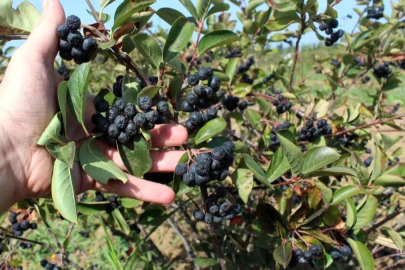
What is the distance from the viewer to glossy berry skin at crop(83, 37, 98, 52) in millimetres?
1176

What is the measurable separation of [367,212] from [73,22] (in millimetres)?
1320

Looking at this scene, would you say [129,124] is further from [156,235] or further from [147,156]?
[156,235]

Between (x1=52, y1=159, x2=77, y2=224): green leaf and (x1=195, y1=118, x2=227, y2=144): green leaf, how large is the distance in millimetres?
453

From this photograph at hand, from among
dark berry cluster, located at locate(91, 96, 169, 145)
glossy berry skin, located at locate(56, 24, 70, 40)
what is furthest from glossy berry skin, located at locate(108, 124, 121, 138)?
glossy berry skin, located at locate(56, 24, 70, 40)

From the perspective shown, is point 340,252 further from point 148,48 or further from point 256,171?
point 148,48

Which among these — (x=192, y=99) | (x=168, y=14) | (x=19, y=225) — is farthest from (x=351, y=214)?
(x=19, y=225)

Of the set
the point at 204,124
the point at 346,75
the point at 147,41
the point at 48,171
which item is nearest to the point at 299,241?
the point at 204,124

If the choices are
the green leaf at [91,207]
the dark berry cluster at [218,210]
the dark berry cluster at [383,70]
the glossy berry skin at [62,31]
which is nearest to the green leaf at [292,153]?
the dark berry cluster at [218,210]

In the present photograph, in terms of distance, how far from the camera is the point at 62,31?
1257 millimetres

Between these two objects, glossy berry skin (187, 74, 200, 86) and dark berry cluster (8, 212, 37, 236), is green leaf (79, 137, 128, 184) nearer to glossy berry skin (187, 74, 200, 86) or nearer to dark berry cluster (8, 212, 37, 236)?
glossy berry skin (187, 74, 200, 86)

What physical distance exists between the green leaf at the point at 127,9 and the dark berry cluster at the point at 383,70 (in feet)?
6.27

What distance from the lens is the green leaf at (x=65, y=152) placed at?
1054 mm

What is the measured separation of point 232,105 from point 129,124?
75 centimetres

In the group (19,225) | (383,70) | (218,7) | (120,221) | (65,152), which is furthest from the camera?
(383,70)
